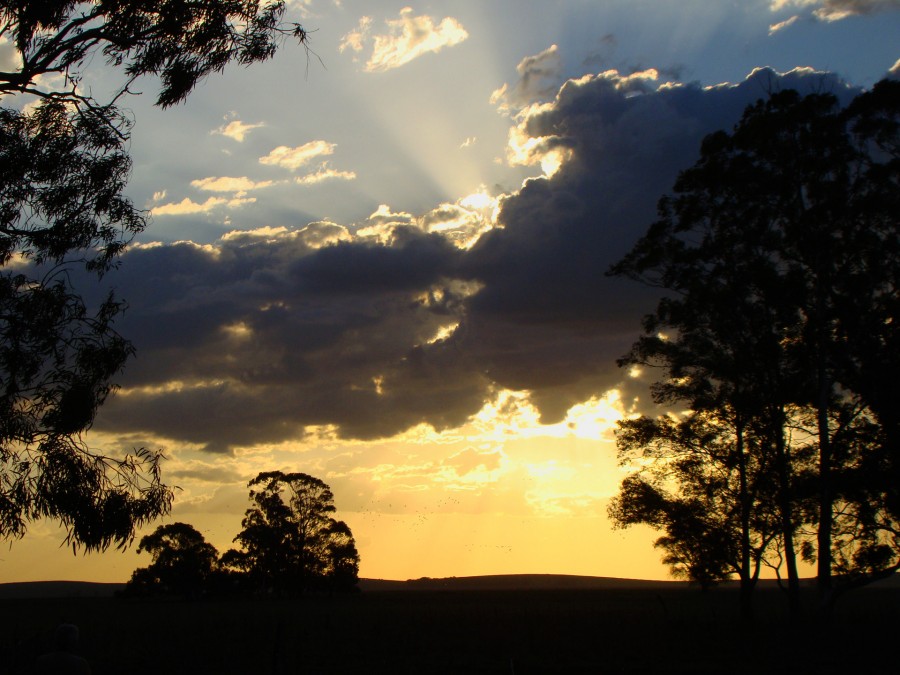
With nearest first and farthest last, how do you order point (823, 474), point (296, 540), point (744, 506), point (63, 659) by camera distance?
point (63, 659) < point (823, 474) < point (744, 506) < point (296, 540)

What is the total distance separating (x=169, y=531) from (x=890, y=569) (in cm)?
7649

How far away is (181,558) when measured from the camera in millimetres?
86125

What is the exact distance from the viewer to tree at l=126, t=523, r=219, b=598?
85250 mm

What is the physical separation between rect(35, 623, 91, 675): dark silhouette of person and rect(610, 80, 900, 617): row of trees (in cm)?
2112

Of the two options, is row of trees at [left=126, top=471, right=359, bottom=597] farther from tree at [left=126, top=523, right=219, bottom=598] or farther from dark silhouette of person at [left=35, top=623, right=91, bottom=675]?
dark silhouette of person at [left=35, top=623, right=91, bottom=675]

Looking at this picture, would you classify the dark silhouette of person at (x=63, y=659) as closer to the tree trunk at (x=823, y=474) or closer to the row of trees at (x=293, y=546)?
the tree trunk at (x=823, y=474)

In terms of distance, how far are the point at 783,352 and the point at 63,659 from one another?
23004mm

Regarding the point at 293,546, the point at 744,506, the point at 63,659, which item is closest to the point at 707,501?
the point at 744,506

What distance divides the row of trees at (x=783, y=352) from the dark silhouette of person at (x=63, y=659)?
69.3ft

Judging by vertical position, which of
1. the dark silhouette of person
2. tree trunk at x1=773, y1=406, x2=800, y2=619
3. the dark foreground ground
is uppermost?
tree trunk at x1=773, y1=406, x2=800, y2=619

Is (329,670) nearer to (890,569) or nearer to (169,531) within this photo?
(890,569)

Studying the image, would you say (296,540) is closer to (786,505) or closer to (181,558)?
(181,558)

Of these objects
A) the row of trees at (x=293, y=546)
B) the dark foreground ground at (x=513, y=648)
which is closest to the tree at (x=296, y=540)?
the row of trees at (x=293, y=546)

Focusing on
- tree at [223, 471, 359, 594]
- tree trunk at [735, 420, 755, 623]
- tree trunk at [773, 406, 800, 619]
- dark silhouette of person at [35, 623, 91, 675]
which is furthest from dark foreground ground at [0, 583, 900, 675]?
tree at [223, 471, 359, 594]
